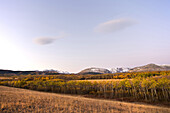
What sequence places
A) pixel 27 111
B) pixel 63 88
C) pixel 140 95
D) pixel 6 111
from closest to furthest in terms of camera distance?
pixel 6 111, pixel 27 111, pixel 140 95, pixel 63 88

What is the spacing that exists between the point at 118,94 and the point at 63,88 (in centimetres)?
3748

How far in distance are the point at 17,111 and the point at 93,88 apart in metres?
69.4

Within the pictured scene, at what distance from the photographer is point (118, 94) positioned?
64062mm

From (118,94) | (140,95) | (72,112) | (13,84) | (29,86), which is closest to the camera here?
(72,112)

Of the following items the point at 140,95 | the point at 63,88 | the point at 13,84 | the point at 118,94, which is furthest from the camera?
the point at 13,84

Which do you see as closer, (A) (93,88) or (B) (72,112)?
(B) (72,112)

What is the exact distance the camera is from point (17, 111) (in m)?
14.9

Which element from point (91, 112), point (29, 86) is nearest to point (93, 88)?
point (29, 86)

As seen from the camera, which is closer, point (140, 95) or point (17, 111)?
point (17, 111)

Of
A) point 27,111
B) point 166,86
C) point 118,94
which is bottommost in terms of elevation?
point 118,94

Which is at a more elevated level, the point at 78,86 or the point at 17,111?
the point at 17,111

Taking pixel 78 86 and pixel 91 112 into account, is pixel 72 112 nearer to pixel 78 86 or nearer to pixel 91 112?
pixel 91 112

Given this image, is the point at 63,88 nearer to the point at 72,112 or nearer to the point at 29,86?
the point at 29,86

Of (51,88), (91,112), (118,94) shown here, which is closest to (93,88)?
(118,94)
